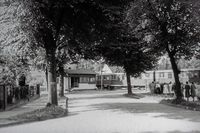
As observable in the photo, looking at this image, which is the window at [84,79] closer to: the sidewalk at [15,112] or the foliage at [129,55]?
the foliage at [129,55]

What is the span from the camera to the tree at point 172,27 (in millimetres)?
23078

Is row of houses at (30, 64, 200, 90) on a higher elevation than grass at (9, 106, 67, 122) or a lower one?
higher

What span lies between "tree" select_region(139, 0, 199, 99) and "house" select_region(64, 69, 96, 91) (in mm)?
40666

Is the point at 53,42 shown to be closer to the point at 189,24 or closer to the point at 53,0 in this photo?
the point at 53,0

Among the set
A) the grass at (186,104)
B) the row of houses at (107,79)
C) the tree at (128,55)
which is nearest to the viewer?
the grass at (186,104)

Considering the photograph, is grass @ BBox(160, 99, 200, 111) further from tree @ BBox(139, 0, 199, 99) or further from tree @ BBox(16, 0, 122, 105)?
tree @ BBox(16, 0, 122, 105)

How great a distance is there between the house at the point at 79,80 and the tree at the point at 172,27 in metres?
40.7

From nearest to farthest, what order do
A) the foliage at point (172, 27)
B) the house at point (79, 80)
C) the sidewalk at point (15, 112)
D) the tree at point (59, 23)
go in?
the sidewalk at point (15, 112) → the tree at point (59, 23) → the foliage at point (172, 27) → the house at point (79, 80)

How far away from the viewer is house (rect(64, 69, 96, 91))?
6531 centimetres

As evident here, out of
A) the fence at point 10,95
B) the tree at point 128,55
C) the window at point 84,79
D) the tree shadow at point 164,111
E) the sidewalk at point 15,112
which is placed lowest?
the tree shadow at point 164,111

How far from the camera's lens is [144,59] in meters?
38.7

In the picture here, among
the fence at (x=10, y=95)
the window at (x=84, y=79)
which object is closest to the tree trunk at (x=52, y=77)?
Answer: the fence at (x=10, y=95)

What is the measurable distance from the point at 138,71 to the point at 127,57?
9.23ft

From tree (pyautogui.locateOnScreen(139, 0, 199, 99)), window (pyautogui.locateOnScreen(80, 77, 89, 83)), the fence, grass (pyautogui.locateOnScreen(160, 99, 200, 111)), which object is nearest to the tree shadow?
grass (pyautogui.locateOnScreen(160, 99, 200, 111))
